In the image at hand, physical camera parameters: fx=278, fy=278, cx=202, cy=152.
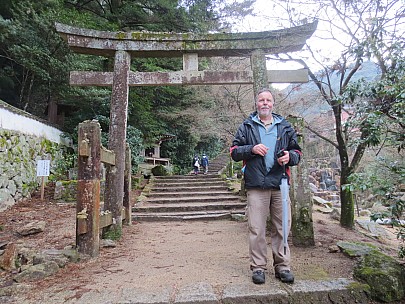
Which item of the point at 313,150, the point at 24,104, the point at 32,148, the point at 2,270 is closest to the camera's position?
the point at 2,270

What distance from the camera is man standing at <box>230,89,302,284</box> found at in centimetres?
267

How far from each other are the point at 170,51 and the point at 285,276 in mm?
4368

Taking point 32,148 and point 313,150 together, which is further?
point 313,150

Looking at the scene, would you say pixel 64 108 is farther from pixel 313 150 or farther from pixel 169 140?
pixel 313 150

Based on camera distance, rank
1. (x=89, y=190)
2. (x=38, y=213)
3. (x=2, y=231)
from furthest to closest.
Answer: (x=38, y=213) → (x=2, y=231) → (x=89, y=190)

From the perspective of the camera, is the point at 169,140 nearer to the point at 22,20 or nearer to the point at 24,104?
the point at 24,104

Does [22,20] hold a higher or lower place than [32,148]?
higher

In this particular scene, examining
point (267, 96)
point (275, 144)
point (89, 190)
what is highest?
point (267, 96)

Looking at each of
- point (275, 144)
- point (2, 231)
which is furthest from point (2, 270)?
point (275, 144)

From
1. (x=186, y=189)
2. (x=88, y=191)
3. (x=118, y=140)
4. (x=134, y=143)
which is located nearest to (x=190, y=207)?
(x=186, y=189)

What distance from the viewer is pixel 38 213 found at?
270 inches

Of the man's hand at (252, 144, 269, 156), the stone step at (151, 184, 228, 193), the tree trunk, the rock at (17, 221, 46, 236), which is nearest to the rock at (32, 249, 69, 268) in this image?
the rock at (17, 221, 46, 236)

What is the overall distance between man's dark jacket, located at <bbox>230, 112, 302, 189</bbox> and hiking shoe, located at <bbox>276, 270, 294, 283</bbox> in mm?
804

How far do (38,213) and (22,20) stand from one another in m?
6.73
